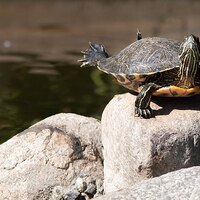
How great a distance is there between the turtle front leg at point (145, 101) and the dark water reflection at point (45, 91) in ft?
8.88

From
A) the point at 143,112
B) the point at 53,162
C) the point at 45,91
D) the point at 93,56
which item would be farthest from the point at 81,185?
the point at 45,91

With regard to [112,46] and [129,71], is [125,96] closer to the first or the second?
[129,71]

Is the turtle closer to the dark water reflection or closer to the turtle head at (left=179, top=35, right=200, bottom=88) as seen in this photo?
the turtle head at (left=179, top=35, right=200, bottom=88)

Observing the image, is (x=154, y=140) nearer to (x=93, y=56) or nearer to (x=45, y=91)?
(x=93, y=56)

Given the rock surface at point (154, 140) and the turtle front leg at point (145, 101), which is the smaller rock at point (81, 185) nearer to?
the rock surface at point (154, 140)

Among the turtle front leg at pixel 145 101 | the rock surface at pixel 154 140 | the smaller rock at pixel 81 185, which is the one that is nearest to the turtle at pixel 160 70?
the turtle front leg at pixel 145 101

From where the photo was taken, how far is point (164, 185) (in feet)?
13.7

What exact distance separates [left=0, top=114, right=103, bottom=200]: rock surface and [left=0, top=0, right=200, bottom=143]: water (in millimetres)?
1538

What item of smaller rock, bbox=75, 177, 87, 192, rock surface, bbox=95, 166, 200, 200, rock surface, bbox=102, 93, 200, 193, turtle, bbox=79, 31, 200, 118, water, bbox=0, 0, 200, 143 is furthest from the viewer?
water, bbox=0, 0, 200, 143

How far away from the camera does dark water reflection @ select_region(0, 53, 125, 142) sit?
816 cm

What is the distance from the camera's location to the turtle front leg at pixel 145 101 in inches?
183

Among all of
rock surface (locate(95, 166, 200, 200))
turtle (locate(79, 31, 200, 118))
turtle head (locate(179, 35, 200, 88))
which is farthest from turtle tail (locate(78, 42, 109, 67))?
rock surface (locate(95, 166, 200, 200))

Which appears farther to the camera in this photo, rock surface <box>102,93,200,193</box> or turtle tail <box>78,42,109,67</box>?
turtle tail <box>78,42,109,67</box>

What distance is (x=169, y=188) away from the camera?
163 inches
